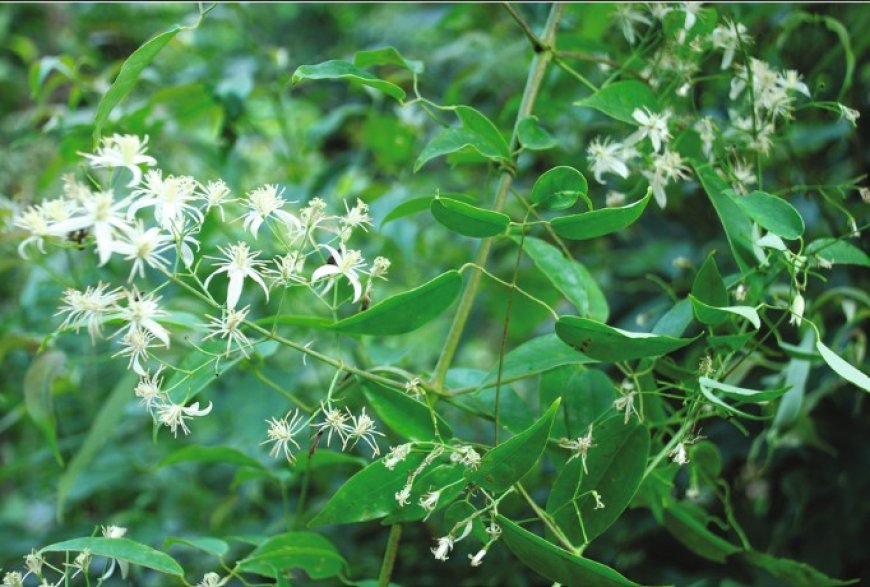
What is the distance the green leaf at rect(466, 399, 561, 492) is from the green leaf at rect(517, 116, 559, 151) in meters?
0.19

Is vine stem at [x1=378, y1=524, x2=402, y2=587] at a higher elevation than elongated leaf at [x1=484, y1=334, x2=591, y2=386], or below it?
below

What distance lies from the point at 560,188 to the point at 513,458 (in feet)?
0.50

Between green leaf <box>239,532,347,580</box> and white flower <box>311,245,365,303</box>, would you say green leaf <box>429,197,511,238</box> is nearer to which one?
white flower <box>311,245,365,303</box>

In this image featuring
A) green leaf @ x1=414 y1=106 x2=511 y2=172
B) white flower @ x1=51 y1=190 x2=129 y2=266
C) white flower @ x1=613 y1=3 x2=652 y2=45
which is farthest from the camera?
white flower @ x1=613 y1=3 x2=652 y2=45

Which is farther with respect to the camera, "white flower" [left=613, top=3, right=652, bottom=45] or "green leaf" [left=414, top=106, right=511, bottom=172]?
"white flower" [left=613, top=3, right=652, bottom=45]

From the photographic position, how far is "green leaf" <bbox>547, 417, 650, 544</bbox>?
0.46 metres

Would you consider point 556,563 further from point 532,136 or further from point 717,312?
point 532,136

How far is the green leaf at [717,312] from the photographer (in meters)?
0.42

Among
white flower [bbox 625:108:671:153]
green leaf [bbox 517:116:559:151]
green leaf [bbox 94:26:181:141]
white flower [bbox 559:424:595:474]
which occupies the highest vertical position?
green leaf [bbox 94:26:181:141]

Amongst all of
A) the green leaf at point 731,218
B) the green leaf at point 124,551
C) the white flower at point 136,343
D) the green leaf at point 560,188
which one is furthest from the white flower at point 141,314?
the green leaf at point 731,218

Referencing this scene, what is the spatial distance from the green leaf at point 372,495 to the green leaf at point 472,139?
0.18m

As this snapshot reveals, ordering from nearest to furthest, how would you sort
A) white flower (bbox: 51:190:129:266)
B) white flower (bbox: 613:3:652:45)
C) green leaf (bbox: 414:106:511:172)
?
1. white flower (bbox: 51:190:129:266)
2. green leaf (bbox: 414:106:511:172)
3. white flower (bbox: 613:3:652:45)

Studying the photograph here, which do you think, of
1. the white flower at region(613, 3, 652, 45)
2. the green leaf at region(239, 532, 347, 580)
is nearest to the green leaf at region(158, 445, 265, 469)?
the green leaf at region(239, 532, 347, 580)

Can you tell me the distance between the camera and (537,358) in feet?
1.64
